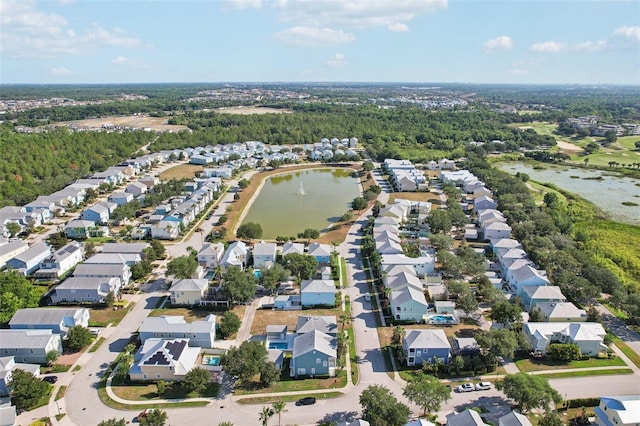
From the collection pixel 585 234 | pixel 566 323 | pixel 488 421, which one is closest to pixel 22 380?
pixel 488 421

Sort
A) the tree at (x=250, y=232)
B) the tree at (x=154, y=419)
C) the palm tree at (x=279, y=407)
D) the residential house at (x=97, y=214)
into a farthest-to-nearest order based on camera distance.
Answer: the residential house at (x=97, y=214)
the tree at (x=250, y=232)
the palm tree at (x=279, y=407)
the tree at (x=154, y=419)

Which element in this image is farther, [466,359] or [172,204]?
[172,204]

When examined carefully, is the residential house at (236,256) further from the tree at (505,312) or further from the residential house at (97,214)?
the tree at (505,312)

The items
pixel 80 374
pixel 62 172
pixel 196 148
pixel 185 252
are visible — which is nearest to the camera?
pixel 80 374

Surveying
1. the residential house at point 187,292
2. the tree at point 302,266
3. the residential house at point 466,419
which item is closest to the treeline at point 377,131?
the tree at point 302,266

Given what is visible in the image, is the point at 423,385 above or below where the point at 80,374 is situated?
above

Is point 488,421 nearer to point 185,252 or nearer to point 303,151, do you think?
point 185,252
